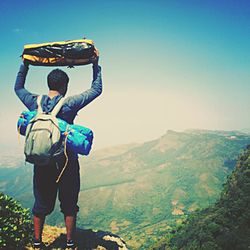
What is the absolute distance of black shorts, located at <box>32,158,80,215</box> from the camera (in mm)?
3383

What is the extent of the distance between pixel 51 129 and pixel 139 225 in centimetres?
17317

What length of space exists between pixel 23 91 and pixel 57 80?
0.61 meters

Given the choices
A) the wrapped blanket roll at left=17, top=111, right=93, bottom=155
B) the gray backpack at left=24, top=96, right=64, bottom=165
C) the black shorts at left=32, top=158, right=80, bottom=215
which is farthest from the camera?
the black shorts at left=32, top=158, right=80, bottom=215

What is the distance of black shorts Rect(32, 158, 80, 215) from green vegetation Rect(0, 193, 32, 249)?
1020 millimetres

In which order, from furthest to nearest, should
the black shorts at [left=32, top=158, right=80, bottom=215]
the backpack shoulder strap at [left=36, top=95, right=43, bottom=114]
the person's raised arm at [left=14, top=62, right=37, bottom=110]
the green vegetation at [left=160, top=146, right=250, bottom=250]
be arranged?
the green vegetation at [left=160, top=146, right=250, bottom=250] → the person's raised arm at [left=14, top=62, right=37, bottom=110] → the black shorts at [left=32, top=158, right=80, bottom=215] → the backpack shoulder strap at [left=36, top=95, right=43, bottom=114]

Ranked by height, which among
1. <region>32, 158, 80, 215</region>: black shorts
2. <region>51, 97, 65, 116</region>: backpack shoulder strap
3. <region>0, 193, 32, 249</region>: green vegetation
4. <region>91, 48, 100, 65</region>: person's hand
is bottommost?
<region>0, 193, 32, 249</region>: green vegetation

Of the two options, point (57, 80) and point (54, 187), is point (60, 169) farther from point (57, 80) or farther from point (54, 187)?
point (57, 80)

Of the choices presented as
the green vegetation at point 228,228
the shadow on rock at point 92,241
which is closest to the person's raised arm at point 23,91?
the shadow on rock at point 92,241

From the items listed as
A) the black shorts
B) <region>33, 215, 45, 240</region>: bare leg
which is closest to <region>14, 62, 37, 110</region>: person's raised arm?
the black shorts

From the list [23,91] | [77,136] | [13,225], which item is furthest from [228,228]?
[23,91]

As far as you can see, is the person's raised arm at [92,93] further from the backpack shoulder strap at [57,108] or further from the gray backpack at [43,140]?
the gray backpack at [43,140]

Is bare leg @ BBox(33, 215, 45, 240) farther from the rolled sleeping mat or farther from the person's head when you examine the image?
the rolled sleeping mat

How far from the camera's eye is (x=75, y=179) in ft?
11.4

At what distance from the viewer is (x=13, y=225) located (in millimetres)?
4352
